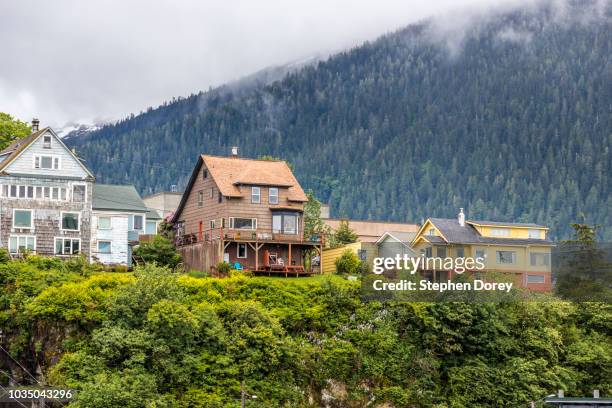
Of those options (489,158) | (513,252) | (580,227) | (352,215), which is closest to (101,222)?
(513,252)

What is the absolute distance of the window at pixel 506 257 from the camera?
282ft

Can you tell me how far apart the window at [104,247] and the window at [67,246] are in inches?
100

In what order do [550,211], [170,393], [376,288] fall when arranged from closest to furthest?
[170,393] < [376,288] < [550,211]

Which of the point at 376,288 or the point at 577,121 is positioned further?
the point at 577,121

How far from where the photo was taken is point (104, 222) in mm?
87000

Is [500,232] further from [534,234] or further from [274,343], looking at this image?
[274,343]

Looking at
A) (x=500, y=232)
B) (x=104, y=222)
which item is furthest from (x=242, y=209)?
(x=500, y=232)

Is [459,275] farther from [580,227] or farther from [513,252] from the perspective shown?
[580,227]

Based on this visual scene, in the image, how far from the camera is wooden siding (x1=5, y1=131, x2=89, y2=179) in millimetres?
82938

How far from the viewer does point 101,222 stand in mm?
86812

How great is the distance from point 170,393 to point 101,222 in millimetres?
23264

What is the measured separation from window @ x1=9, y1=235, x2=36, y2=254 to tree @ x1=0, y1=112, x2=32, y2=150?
15.9 metres

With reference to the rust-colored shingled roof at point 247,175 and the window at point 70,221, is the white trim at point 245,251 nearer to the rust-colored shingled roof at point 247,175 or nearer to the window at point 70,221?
the rust-colored shingled roof at point 247,175

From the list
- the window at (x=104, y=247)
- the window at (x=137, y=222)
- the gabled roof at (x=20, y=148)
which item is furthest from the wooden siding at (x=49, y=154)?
the window at (x=137, y=222)
